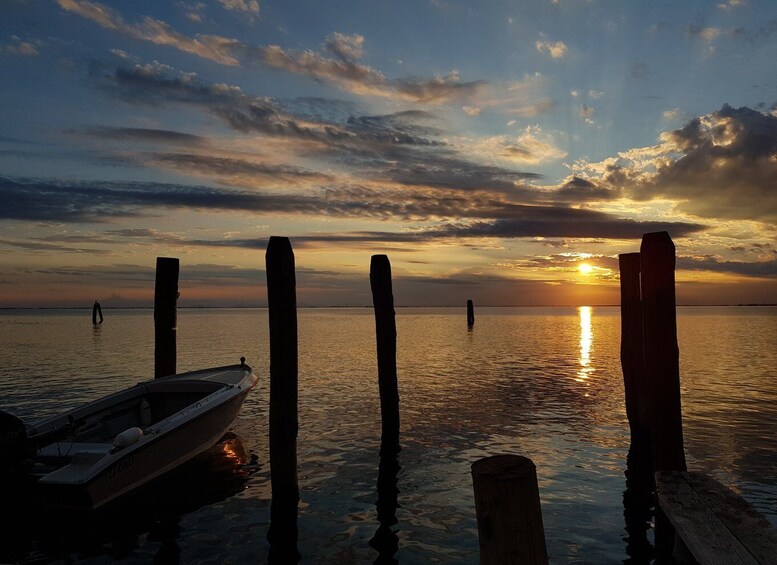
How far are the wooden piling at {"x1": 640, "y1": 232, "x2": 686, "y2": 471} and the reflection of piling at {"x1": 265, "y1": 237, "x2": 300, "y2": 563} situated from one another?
526cm

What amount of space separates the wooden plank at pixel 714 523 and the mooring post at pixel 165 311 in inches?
447

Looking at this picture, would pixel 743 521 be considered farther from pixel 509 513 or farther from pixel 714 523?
pixel 509 513

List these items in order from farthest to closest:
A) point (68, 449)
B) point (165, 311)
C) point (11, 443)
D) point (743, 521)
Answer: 1. point (165, 311)
2. point (68, 449)
3. point (11, 443)
4. point (743, 521)

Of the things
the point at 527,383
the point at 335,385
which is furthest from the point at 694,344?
the point at 335,385

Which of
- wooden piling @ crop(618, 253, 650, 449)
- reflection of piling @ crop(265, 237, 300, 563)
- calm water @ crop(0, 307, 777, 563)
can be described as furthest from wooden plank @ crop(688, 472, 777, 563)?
wooden piling @ crop(618, 253, 650, 449)

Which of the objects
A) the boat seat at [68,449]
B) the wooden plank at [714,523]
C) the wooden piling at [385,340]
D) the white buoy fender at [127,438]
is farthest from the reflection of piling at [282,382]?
the wooden plank at [714,523]

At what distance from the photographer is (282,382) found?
862cm

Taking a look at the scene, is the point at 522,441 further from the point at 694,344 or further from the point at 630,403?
the point at 694,344

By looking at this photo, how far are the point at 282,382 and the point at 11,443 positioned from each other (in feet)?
12.4

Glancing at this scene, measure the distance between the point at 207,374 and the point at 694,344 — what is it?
116 ft

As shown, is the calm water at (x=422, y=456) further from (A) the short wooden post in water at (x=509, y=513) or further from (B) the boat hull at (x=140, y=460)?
(A) the short wooden post in water at (x=509, y=513)

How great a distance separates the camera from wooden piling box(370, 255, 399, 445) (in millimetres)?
12617

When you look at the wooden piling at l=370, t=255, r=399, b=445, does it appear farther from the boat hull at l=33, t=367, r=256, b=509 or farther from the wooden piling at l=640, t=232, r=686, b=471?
the wooden piling at l=640, t=232, r=686, b=471

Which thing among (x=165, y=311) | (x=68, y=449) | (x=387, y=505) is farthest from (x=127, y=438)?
(x=165, y=311)
